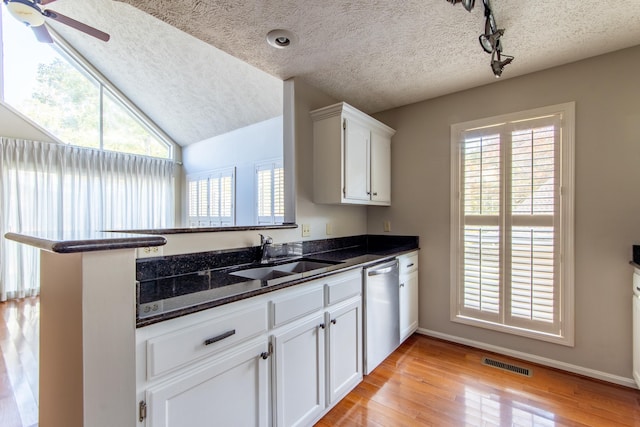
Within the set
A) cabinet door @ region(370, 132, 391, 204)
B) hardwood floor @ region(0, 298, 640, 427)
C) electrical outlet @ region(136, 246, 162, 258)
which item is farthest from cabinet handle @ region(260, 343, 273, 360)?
cabinet door @ region(370, 132, 391, 204)

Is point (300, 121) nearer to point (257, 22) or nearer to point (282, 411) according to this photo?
point (257, 22)

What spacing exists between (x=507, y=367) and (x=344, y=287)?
1616mm

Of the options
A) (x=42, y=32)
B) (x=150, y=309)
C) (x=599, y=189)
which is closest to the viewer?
(x=150, y=309)

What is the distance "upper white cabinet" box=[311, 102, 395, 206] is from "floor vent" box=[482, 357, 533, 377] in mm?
1663

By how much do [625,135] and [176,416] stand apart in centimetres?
319

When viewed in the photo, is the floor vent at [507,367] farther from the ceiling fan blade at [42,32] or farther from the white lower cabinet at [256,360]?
the ceiling fan blade at [42,32]

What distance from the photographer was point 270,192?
4.85 m

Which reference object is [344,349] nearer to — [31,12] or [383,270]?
[383,270]

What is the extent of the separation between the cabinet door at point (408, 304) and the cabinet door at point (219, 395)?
63.6 inches

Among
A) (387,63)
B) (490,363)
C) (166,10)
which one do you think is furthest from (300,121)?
(490,363)

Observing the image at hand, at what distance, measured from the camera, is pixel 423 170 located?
3.00 metres

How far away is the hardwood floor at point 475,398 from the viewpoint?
1.76m

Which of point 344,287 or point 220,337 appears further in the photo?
point 344,287

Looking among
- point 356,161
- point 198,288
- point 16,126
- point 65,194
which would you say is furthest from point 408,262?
point 16,126
